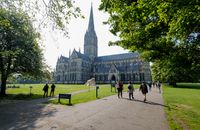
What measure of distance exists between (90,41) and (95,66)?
1683cm

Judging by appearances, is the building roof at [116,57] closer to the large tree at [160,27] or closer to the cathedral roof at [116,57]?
the cathedral roof at [116,57]

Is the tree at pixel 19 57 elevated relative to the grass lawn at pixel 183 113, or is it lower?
elevated

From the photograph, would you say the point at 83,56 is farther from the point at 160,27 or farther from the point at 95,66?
the point at 160,27

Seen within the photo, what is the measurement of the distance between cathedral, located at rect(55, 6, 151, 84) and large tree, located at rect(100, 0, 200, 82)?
83.5 meters

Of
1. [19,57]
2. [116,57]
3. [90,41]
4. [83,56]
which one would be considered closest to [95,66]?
[83,56]

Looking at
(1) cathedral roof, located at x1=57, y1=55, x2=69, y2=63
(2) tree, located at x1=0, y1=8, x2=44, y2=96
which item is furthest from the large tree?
(1) cathedral roof, located at x1=57, y1=55, x2=69, y2=63

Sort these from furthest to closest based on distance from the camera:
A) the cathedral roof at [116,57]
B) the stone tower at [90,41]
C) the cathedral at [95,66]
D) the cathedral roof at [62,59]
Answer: the cathedral roof at [62,59]
the stone tower at [90,41]
the cathedral roof at [116,57]
the cathedral at [95,66]

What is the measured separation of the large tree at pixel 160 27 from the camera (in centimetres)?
663

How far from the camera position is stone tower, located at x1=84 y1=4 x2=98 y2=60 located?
112125 millimetres

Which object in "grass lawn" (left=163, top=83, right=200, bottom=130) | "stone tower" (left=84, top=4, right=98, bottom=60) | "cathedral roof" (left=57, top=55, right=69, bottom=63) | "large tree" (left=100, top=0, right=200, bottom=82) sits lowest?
"grass lawn" (left=163, top=83, right=200, bottom=130)

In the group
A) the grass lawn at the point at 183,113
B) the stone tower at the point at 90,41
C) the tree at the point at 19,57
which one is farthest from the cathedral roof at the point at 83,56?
the grass lawn at the point at 183,113

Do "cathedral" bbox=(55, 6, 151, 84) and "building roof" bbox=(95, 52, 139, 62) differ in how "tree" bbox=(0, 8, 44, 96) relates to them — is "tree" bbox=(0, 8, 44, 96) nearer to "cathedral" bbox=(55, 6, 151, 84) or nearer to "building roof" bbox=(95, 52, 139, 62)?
"cathedral" bbox=(55, 6, 151, 84)

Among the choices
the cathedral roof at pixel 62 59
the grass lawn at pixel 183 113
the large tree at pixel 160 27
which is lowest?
the grass lawn at pixel 183 113

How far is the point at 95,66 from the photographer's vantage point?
11500 centimetres
